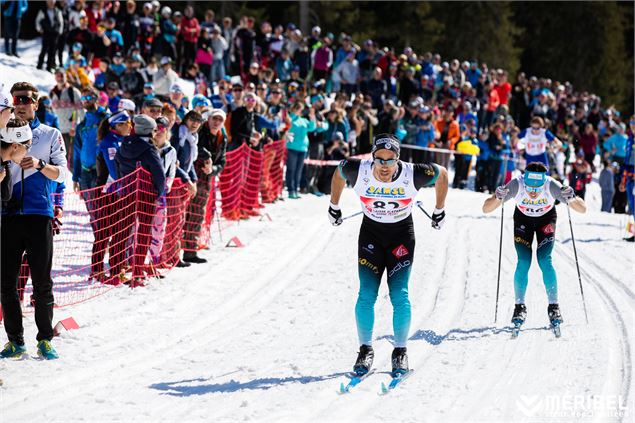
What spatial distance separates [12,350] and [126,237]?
3.13 metres

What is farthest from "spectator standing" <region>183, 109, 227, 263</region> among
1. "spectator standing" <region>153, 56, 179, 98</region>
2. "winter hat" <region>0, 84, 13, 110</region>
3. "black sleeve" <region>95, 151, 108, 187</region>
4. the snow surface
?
"spectator standing" <region>153, 56, 179, 98</region>

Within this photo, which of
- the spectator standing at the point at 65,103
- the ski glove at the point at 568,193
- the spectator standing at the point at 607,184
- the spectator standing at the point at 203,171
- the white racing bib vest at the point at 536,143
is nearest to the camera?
the ski glove at the point at 568,193

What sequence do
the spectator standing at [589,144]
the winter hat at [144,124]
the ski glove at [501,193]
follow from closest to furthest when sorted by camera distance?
the ski glove at [501,193]
the winter hat at [144,124]
the spectator standing at [589,144]

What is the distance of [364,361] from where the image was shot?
7691mm

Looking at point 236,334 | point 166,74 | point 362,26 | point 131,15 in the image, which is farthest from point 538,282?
point 362,26

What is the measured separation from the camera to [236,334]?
29.4 feet

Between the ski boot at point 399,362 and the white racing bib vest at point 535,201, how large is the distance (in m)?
2.79

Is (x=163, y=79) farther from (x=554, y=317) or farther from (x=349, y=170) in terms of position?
(x=349, y=170)

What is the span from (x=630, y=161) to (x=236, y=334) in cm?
1018

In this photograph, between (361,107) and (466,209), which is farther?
(361,107)

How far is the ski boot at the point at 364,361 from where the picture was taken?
7617 millimetres

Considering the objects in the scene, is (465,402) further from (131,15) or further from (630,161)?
(131,15)

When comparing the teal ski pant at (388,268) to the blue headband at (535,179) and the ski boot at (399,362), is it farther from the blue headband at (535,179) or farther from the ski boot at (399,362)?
the blue headband at (535,179)

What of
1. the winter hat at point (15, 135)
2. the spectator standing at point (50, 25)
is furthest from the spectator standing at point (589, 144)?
the winter hat at point (15, 135)
